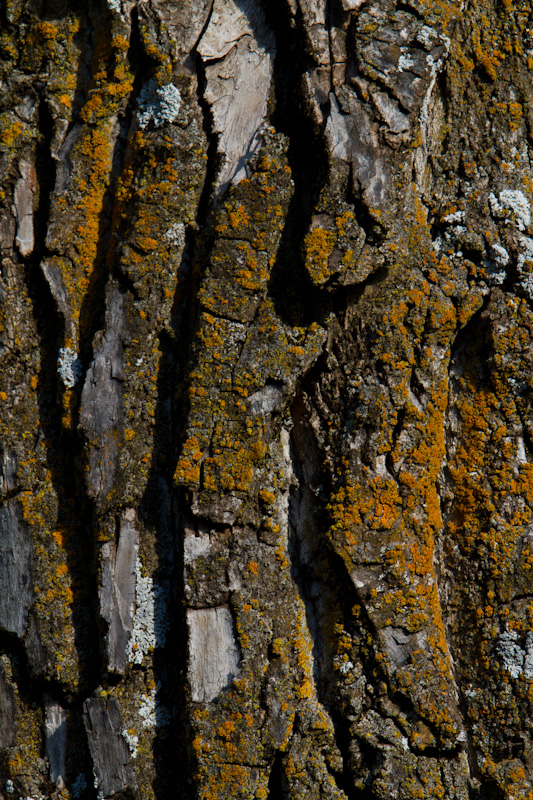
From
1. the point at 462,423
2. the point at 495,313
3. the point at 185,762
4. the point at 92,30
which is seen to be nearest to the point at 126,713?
the point at 185,762

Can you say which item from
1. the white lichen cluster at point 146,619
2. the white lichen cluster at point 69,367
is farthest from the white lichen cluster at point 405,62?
the white lichen cluster at point 146,619

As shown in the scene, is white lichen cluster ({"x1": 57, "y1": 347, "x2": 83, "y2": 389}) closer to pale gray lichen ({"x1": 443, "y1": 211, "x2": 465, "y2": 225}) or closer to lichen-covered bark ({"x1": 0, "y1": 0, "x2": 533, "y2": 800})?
lichen-covered bark ({"x1": 0, "y1": 0, "x2": 533, "y2": 800})

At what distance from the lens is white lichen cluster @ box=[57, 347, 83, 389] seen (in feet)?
8.45

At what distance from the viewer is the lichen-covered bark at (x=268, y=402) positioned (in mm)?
2355

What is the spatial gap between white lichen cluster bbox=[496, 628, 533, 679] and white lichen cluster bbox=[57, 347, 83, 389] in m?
2.09

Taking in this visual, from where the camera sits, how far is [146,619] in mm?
2428

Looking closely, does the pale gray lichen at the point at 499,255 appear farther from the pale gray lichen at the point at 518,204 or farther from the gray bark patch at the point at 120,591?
the gray bark patch at the point at 120,591

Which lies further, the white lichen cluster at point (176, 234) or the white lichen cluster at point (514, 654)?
the white lichen cluster at point (176, 234)

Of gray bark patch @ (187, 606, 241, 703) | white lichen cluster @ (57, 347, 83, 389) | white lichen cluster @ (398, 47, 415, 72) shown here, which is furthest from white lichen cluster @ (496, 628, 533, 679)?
white lichen cluster @ (398, 47, 415, 72)

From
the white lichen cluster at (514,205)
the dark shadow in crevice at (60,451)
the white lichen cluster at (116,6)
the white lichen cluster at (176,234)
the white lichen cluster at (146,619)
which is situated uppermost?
the white lichen cluster at (116,6)

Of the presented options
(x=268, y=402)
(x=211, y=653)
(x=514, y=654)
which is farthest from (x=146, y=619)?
(x=514, y=654)

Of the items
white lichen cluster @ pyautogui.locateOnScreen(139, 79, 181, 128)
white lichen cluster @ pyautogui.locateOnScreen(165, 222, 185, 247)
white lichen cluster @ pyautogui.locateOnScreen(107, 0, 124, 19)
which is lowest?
white lichen cluster @ pyautogui.locateOnScreen(165, 222, 185, 247)

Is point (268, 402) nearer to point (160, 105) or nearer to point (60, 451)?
point (60, 451)

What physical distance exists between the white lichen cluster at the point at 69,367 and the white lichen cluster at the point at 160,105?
1038 millimetres
